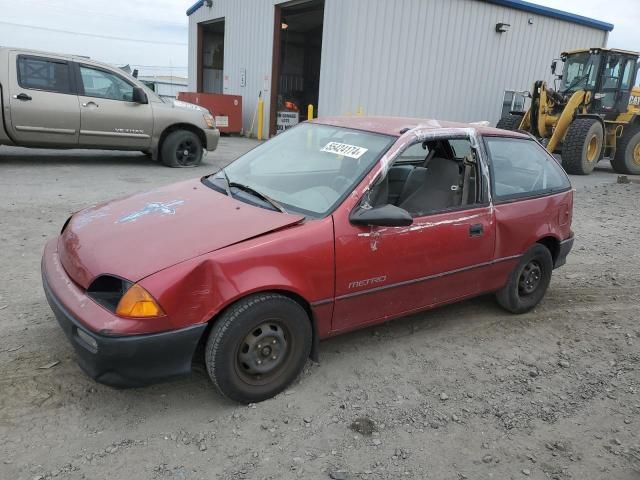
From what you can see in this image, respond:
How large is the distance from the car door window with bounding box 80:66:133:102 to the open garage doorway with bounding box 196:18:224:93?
13336mm

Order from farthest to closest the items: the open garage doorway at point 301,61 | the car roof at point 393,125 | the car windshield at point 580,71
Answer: the open garage doorway at point 301,61 → the car windshield at point 580,71 → the car roof at point 393,125

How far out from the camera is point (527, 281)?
13.8 feet

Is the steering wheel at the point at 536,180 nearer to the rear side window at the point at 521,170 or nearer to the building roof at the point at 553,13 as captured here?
the rear side window at the point at 521,170

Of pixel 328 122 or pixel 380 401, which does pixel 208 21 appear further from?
pixel 380 401

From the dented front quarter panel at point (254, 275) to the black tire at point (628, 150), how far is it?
12994 millimetres

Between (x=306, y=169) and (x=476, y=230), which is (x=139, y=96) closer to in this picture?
(x=306, y=169)

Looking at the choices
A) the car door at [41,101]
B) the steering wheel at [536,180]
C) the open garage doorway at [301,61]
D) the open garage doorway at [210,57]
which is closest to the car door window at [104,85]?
the car door at [41,101]

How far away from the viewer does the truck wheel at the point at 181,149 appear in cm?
957

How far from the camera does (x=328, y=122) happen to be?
12.8ft

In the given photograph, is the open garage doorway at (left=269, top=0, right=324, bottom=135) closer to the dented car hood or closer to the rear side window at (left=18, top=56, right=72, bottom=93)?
the rear side window at (left=18, top=56, right=72, bottom=93)

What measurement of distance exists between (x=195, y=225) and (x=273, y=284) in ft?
1.84

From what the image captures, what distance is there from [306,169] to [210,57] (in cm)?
2099

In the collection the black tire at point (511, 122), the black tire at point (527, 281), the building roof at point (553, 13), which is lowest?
the black tire at point (527, 281)

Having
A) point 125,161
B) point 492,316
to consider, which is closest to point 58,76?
point 125,161
